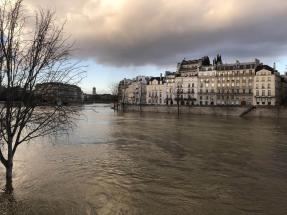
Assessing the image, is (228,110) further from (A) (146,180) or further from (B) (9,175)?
(B) (9,175)

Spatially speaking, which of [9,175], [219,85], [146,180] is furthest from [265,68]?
[9,175]

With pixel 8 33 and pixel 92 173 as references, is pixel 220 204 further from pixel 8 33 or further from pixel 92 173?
pixel 8 33

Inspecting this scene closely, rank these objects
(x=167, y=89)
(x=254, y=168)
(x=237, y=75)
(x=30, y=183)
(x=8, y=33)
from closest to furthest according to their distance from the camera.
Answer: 1. (x=8, y=33)
2. (x=30, y=183)
3. (x=254, y=168)
4. (x=237, y=75)
5. (x=167, y=89)

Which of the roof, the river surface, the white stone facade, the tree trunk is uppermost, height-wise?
the roof

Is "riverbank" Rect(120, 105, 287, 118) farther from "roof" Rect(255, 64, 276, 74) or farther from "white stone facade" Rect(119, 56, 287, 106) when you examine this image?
"roof" Rect(255, 64, 276, 74)

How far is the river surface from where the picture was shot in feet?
48.0

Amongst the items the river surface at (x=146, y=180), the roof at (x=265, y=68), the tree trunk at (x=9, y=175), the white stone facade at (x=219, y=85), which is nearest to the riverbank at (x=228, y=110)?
the white stone facade at (x=219, y=85)

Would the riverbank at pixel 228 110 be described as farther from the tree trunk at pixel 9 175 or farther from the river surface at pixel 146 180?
the tree trunk at pixel 9 175

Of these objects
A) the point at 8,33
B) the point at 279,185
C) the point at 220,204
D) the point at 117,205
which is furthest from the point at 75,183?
the point at 279,185

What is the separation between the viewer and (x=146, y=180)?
1895cm

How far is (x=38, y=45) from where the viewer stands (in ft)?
43.5

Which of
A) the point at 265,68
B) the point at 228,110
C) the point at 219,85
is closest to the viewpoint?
the point at 228,110

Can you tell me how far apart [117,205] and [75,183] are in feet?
12.8

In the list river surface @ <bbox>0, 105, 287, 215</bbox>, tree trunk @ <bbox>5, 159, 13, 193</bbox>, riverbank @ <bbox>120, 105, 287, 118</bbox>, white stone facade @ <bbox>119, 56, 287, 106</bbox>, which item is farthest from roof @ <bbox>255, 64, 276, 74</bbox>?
tree trunk @ <bbox>5, 159, 13, 193</bbox>
